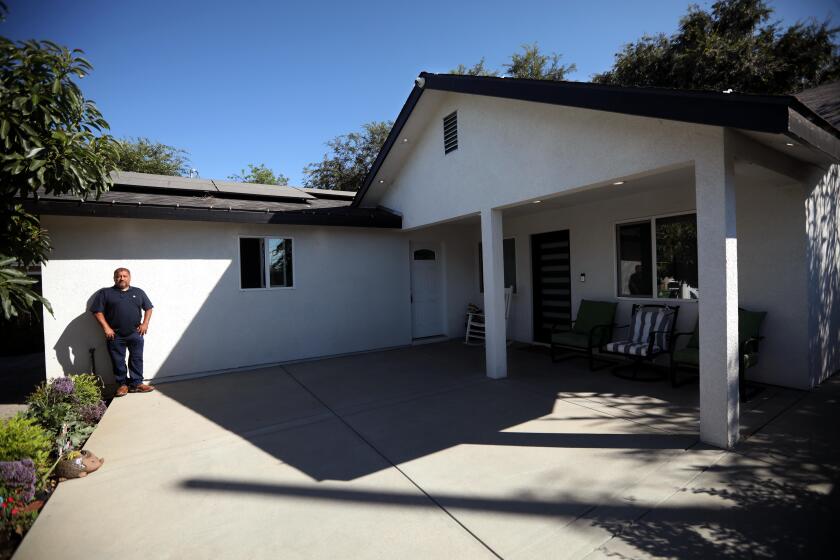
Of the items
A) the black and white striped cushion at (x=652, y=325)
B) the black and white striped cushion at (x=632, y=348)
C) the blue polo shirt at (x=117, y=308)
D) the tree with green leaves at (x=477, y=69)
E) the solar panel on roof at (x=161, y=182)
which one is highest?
the tree with green leaves at (x=477, y=69)

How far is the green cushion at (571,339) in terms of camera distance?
671 centimetres

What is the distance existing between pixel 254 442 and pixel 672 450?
4158mm

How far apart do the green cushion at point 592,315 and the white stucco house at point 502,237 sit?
27cm

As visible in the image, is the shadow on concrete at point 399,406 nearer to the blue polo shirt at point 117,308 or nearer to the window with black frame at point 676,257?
the blue polo shirt at point 117,308

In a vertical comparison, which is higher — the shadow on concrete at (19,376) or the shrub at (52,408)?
the shrub at (52,408)

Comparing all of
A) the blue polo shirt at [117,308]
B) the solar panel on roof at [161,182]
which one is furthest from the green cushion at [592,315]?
the solar panel on roof at [161,182]

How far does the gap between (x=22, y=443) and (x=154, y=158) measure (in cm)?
2631

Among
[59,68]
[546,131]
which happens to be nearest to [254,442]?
[59,68]

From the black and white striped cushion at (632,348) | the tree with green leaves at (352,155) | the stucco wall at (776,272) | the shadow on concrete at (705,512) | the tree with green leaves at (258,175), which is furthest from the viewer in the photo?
the tree with green leaves at (258,175)

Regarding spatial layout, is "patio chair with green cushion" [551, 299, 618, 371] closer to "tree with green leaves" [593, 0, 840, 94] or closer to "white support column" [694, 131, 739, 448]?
"white support column" [694, 131, 739, 448]

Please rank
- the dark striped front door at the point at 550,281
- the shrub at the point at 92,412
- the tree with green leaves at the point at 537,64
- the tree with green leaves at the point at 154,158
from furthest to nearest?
1. the tree with green leaves at the point at 154,158
2. the tree with green leaves at the point at 537,64
3. the dark striped front door at the point at 550,281
4. the shrub at the point at 92,412

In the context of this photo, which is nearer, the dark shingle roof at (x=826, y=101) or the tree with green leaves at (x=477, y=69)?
the dark shingle roof at (x=826, y=101)

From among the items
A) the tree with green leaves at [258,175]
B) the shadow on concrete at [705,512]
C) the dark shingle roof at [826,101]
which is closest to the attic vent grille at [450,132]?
the dark shingle roof at [826,101]

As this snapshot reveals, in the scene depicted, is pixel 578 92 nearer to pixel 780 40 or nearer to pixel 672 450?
pixel 672 450
